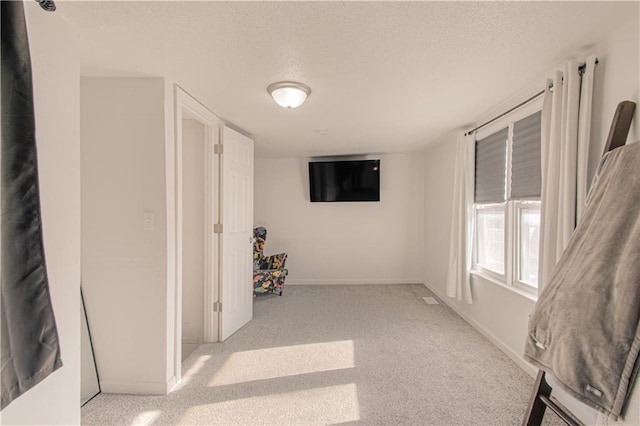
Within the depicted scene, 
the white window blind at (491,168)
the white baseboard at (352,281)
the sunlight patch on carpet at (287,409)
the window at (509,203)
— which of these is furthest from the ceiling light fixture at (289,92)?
the white baseboard at (352,281)

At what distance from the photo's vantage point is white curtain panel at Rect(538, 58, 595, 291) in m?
1.59

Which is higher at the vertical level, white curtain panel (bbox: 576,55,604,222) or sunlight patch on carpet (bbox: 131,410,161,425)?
white curtain panel (bbox: 576,55,604,222)

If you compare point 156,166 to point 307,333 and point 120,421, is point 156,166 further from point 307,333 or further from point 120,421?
point 307,333

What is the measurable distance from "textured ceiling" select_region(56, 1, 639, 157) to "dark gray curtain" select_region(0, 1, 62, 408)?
69 centimetres

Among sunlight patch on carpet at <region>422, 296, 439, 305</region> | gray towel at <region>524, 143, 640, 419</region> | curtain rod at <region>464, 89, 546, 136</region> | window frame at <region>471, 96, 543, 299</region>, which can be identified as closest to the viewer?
gray towel at <region>524, 143, 640, 419</region>

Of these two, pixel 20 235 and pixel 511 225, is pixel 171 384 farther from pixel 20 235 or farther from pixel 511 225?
pixel 511 225

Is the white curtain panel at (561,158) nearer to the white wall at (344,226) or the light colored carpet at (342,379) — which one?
the light colored carpet at (342,379)

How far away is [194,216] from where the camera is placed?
108 inches

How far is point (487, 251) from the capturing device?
301 centimetres

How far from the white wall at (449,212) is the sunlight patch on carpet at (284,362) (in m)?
1.38

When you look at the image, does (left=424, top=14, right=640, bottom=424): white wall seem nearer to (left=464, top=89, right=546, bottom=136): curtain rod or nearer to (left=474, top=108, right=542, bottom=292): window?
(left=474, top=108, right=542, bottom=292): window

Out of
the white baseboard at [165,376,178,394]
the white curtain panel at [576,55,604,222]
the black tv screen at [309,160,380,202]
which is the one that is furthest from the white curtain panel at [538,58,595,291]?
the black tv screen at [309,160,380,202]

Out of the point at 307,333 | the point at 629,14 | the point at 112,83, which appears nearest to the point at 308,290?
the point at 307,333

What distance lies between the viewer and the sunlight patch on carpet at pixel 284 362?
7.04 feet
